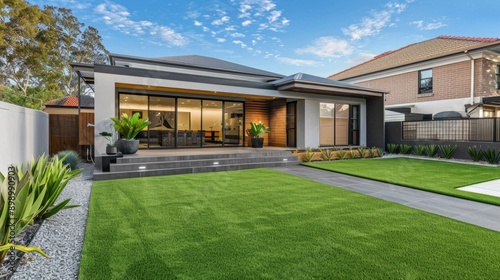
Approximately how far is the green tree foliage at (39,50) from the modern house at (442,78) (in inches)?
907

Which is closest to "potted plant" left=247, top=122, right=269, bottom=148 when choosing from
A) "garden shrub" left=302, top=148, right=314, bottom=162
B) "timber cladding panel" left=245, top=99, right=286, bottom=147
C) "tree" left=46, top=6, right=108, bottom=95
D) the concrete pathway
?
"timber cladding panel" left=245, top=99, right=286, bottom=147

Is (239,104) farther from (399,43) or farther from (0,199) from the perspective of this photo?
(399,43)

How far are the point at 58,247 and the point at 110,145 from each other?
504 cm

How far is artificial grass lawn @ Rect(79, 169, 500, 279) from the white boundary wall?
196 centimetres

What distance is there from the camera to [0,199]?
108 inches

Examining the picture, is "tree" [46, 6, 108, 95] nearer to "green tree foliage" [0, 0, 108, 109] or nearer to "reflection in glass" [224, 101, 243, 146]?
"green tree foliage" [0, 0, 108, 109]

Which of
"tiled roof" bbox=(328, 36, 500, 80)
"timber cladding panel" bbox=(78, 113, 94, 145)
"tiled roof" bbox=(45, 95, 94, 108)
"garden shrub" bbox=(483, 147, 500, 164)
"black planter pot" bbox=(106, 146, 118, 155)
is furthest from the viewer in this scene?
"tiled roof" bbox=(45, 95, 94, 108)

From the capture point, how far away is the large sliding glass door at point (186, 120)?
10719mm

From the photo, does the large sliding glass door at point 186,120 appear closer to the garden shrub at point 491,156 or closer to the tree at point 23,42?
the garden shrub at point 491,156

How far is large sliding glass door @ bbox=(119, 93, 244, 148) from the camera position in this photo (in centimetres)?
1072

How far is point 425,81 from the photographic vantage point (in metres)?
16.0

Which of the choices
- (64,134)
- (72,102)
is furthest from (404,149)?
(72,102)

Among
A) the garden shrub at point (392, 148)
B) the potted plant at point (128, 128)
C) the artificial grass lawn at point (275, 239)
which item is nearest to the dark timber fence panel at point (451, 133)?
the garden shrub at point (392, 148)

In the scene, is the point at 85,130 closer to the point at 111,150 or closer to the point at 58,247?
the point at 111,150
